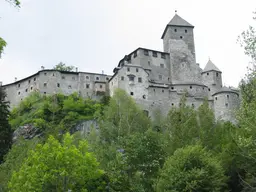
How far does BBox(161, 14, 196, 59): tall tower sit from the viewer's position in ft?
255

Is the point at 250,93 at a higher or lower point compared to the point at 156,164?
higher

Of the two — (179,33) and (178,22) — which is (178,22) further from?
(179,33)

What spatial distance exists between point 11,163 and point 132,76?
37.5 metres

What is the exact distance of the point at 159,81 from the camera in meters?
71.1

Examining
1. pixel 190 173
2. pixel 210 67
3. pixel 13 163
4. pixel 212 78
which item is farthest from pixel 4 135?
pixel 210 67

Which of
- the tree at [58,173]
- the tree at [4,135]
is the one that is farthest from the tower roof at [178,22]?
the tree at [58,173]

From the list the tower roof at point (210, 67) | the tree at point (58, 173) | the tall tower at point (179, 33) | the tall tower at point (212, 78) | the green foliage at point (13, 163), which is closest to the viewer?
the tree at point (58, 173)

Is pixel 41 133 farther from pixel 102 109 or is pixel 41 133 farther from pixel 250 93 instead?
pixel 250 93

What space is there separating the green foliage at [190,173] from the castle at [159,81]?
36.9 metres

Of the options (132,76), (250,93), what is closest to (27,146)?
(250,93)

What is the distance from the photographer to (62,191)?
2141 cm

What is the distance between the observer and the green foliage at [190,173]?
23891 millimetres

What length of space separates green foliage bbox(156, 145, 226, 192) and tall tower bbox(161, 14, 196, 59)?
5292 cm

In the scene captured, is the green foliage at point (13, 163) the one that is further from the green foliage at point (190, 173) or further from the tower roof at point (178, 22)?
the tower roof at point (178, 22)
